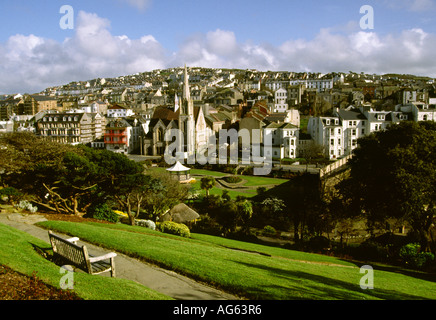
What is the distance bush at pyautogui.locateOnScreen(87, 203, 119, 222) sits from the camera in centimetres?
1998

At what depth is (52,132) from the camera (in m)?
90.1

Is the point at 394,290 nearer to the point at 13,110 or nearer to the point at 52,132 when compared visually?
the point at 52,132

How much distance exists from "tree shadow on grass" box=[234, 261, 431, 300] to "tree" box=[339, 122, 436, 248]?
9.22m

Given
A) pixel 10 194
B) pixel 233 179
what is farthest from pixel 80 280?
pixel 233 179

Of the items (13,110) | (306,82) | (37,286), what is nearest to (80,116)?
(13,110)

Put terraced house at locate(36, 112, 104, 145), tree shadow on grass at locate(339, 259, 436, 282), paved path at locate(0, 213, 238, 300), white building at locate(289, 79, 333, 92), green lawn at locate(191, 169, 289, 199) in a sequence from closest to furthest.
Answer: paved path at locate(0, 213, 238, 300), tree shadow on grass at locate(339, 259, 436, 282), green lawn at locate(191, 169, 289, 199), terraced house at locate(36, 112, 104, 145), white building at locate(289, 79, 333, 92)

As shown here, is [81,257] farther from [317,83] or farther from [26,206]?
[317,83]

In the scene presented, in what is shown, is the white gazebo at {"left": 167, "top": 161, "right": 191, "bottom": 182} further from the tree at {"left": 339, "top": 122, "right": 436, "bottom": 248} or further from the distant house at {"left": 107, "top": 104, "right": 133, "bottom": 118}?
the distant house at {"left": 107, "top": 104, "right": 133, "bottom": 118}

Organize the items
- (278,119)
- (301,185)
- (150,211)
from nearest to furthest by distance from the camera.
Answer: (150,211) < (301,185) < (278,119)

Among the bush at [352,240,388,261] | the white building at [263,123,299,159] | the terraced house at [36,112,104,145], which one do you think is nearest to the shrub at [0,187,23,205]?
the bush at [352,240,388,261]

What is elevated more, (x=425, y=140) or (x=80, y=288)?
(x=425, y=140)
